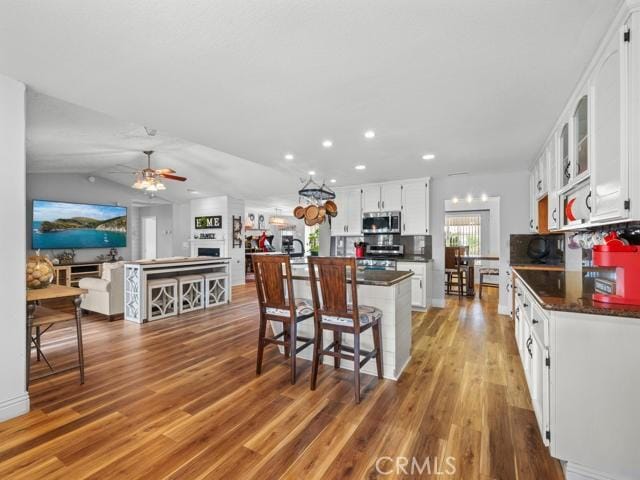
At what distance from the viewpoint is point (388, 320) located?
9.28 ft

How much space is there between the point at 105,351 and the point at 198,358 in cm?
111

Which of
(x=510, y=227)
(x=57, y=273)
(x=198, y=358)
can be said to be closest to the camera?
(x=198, y=358)

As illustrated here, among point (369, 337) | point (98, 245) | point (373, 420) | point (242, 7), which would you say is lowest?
point (373, 420)

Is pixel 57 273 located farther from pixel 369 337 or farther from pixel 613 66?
pixel 613 66

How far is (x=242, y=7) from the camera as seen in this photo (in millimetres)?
1456

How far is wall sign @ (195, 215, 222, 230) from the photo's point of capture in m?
8.42

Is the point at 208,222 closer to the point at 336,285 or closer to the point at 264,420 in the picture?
the point at 336,285

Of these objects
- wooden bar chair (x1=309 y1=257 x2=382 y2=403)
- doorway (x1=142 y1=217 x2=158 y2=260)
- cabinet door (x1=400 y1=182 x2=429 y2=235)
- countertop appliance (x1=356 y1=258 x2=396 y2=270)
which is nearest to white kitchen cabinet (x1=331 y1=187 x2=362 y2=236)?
countertop appliance (x1=356 y1=258 x2=396 y2=270)

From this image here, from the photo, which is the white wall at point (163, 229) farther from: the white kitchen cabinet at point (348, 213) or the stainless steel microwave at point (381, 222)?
the stainless steel microwave at point (381, 222)

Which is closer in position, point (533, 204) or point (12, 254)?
point (12, 254)

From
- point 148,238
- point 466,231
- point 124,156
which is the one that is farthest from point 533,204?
point 148,238

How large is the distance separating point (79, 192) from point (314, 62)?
8146mm

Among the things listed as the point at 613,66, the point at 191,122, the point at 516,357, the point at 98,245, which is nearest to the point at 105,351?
the point at 191,122

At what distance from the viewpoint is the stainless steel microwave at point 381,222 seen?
572 cm
